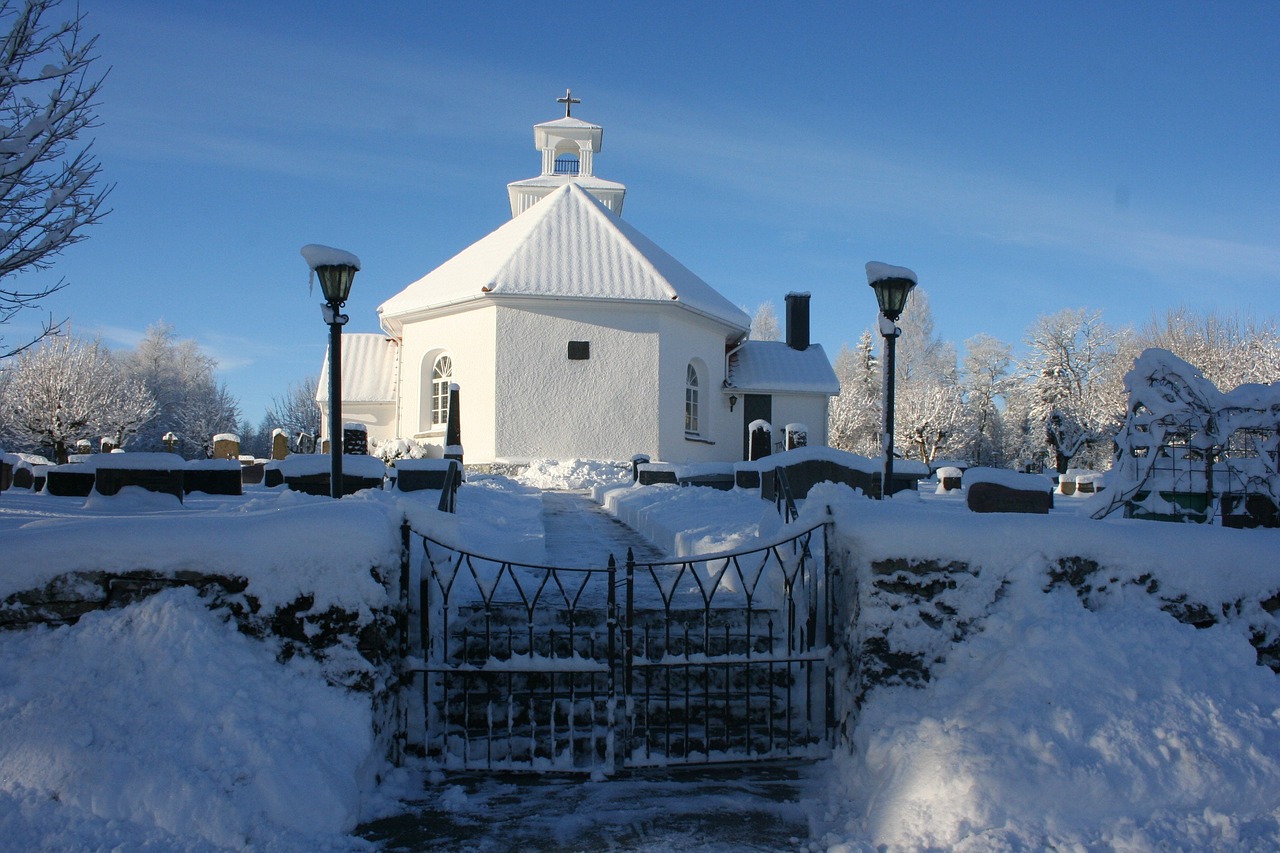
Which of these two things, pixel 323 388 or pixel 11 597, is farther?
pixel 323 388

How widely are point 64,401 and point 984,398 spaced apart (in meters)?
51.3

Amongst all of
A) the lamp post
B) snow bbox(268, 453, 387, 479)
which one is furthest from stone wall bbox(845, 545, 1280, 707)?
snow bbox(268, 453, 387, 479)

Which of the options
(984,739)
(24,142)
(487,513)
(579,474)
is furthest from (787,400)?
(984,739)

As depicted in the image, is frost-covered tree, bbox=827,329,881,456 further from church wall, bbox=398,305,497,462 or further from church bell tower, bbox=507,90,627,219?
church wall, bbox=398,305,497,462

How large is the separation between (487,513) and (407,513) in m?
6.13

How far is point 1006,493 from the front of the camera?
11516 mm

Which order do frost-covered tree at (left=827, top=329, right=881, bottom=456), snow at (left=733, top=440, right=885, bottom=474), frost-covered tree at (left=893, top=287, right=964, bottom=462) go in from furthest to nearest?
frost-covered tree at (left=827, top=329, right=881, bottom=456), frost-covered tree at (left=893, top=287, right=964, bottom=462), snow at (left=733, top=440, right=885, bottom=474)

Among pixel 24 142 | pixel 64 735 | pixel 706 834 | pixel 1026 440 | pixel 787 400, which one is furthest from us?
pixel 1026 440

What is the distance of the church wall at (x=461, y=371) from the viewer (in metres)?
25.0

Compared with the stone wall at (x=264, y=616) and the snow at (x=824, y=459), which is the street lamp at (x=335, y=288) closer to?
the stone wall at (x=264, y=616)

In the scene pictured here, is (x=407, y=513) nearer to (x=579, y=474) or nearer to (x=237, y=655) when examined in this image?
(x=237, y=655)

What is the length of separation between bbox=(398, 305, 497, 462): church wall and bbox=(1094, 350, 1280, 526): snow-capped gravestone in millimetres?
18018

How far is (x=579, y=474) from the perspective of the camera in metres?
22.2

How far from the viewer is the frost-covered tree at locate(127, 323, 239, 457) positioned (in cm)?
5975
